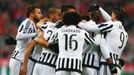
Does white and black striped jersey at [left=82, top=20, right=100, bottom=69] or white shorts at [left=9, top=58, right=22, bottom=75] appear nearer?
white and black striped jersey at [left=82, top=20, right=100, bottom=69]

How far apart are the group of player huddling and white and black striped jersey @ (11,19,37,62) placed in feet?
0.07

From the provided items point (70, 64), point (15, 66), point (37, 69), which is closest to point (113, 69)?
point (70, 64)

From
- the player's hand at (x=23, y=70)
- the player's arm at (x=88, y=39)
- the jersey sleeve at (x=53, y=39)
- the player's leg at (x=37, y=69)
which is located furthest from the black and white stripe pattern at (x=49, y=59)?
the player's arm at (x=88, y=39)

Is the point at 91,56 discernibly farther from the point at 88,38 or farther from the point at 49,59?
the point at 49,59

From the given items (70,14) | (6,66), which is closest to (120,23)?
(70,14)

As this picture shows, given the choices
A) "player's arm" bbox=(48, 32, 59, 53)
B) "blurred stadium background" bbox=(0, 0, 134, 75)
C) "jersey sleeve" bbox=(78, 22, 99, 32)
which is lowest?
"player's arm" bbox=(48, 32, 59, 53)

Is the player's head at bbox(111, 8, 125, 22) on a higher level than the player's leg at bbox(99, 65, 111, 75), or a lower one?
higher

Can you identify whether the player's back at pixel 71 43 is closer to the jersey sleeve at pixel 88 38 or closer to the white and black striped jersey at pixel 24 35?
the jersey sleeve at pixel 88 38

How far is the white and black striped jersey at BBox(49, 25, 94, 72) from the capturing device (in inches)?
463

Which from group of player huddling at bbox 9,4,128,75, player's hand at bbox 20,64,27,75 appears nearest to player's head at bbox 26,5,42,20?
group of player huddling at bbox 9,4,128,75

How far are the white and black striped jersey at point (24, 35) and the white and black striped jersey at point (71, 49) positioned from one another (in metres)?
1.65

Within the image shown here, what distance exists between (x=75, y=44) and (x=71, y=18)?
1.48 ft

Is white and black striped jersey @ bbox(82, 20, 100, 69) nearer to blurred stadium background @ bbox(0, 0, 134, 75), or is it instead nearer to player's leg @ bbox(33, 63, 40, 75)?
player's leg @ bbox(33, 63, 40, 75)

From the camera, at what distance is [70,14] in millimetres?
11812
